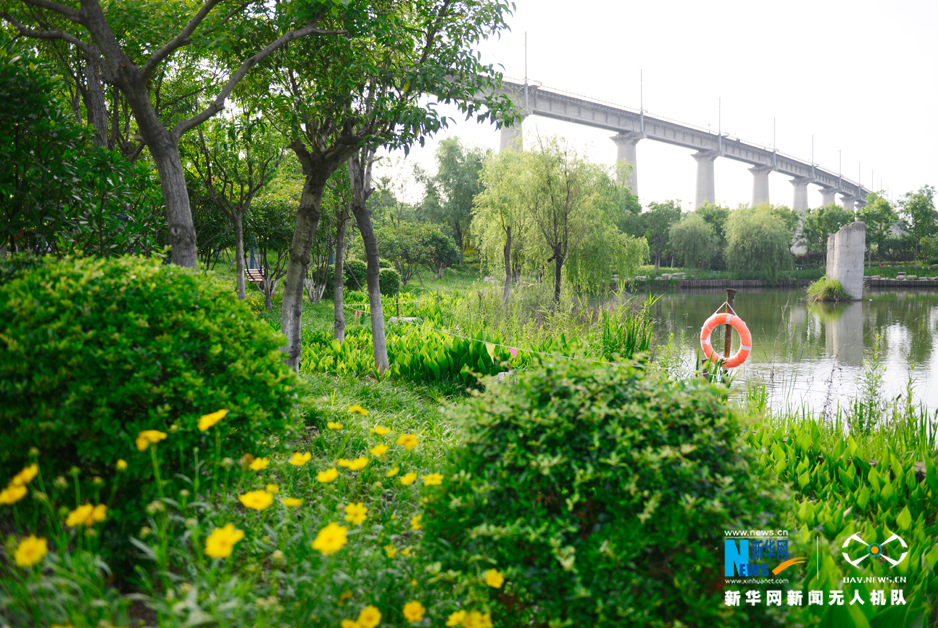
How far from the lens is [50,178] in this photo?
2.71 meters

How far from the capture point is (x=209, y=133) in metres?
8.00

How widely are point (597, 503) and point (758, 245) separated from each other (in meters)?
32.9

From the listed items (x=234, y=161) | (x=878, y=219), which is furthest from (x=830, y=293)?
(x=234, y=161)

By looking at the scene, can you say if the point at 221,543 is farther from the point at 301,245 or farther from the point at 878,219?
the point at 878,219

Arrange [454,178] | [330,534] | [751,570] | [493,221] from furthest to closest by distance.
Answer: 1. [454,178]
2. [493,221]
3. [751,570]
4. [330,534]

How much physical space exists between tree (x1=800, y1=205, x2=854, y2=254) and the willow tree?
141 feet

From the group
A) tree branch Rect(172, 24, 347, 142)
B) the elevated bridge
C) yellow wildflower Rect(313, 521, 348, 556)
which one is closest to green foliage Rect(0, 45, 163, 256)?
tree branch Rect(172, 24, 347, 142)

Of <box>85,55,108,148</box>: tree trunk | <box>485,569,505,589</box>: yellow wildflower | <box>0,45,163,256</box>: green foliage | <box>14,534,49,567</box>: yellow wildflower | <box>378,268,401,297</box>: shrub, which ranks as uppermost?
<box>85,55,108,148</box>: tree trunk

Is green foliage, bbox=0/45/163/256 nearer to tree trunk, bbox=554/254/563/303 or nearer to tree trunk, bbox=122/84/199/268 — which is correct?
tree trunk, bbox=122/84/199/268

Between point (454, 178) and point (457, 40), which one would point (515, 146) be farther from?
point (454, 178)

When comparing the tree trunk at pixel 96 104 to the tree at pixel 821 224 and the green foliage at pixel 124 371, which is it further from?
the tree at pixel 821 224

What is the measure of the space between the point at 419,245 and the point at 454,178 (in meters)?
8.61

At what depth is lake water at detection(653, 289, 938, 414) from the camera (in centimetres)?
698

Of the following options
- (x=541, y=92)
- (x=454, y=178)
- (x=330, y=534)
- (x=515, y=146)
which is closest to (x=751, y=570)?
(x=330, y=534)
